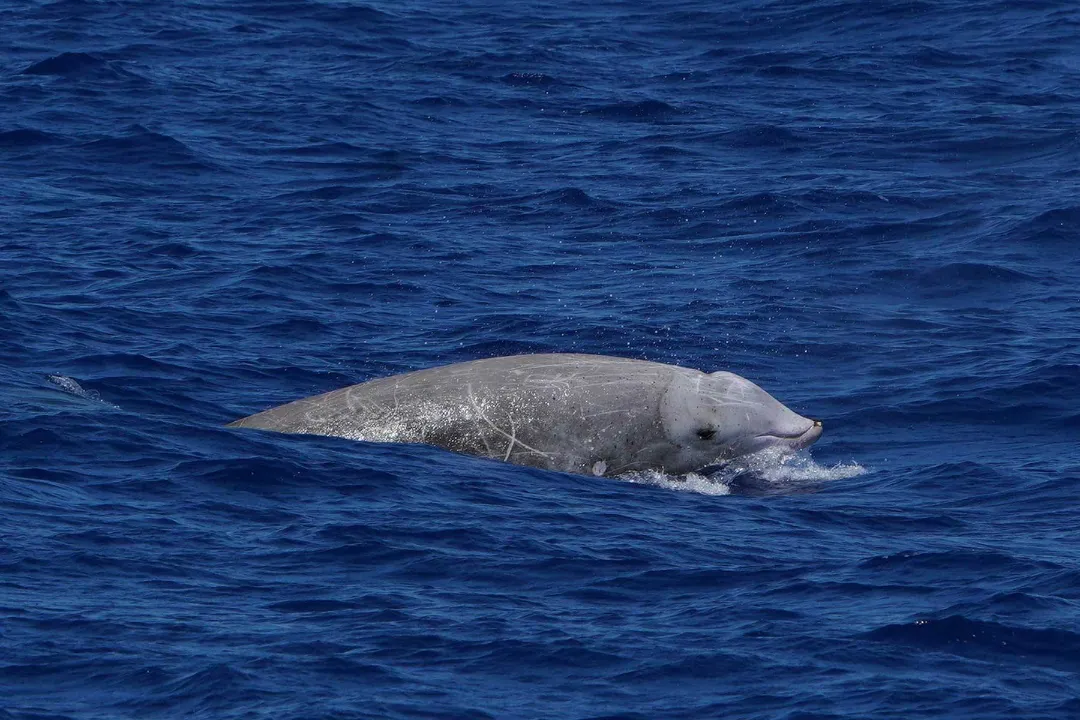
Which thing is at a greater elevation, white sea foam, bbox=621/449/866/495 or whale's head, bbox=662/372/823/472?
whale's head, bbox=662/372/823/472

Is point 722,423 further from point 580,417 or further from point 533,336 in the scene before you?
point 533,336

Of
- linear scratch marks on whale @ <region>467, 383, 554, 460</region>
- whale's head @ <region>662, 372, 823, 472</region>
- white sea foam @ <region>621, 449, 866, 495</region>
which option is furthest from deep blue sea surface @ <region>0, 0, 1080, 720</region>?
linear scratch marks on whale @ <region>467, 383, 554, 460</region>

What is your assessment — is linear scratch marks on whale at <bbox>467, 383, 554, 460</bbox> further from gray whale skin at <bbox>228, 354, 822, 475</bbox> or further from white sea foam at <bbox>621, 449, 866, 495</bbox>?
white sea foam at <bbox>621, 449, 866, 495</bbox>

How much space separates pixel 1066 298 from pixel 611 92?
13290 millimetres

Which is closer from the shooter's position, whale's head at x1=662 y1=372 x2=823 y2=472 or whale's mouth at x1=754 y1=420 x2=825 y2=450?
whale's head at x1=662 y1=372 x2=823 y2=472

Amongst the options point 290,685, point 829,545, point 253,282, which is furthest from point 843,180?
point 290,685

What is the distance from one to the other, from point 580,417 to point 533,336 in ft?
19.3

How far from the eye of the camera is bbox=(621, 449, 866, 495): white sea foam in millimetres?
20234

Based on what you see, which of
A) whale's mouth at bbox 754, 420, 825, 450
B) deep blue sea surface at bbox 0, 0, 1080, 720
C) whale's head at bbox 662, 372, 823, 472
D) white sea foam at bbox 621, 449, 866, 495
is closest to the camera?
deep blue sea surface at bbox 0, 0, 1080, 720

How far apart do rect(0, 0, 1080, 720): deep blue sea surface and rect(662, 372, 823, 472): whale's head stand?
36 centimetres

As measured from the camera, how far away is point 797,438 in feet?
67.9

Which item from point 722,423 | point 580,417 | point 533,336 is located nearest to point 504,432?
point 580,417

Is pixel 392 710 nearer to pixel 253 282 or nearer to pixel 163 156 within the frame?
pixel 253 282

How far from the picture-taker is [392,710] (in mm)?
13773
